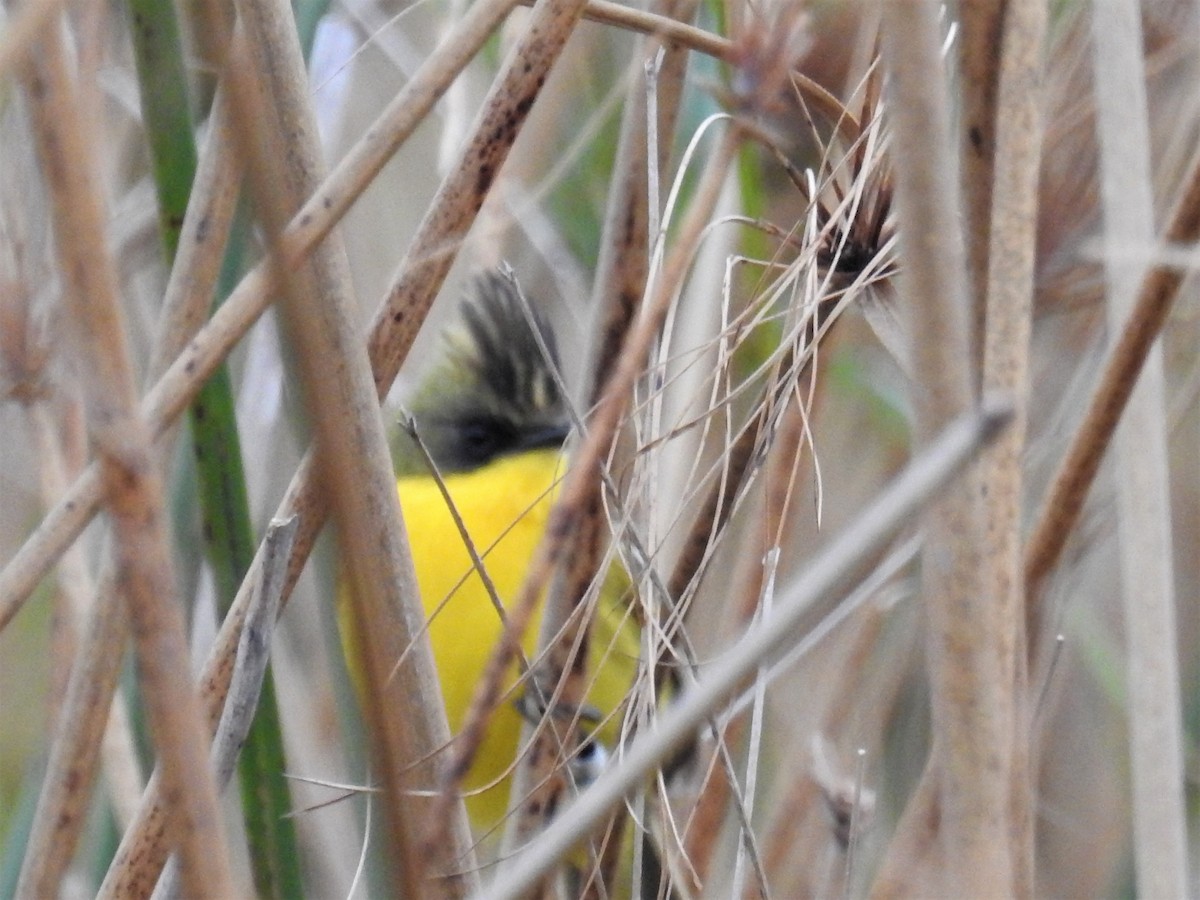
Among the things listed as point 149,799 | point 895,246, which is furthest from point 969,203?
point 149,799

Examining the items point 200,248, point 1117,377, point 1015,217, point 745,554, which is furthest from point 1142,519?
point 200,248

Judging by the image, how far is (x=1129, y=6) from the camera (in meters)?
Result: 0.78

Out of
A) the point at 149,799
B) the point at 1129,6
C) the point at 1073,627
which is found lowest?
the point at 1073,627

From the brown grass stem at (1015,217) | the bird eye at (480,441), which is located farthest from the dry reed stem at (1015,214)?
the bird eye at (480,441)

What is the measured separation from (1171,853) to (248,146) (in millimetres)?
611

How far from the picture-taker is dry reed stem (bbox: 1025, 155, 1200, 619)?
697 millimetres

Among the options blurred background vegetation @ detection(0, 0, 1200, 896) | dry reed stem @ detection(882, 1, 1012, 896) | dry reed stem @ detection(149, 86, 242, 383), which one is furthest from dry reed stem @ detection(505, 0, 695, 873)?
dry reed stem @ detection(882, 1, 1012, 896)

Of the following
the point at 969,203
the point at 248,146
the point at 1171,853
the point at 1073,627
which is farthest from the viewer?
the point at 1073,627

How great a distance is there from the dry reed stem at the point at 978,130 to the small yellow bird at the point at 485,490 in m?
0.57

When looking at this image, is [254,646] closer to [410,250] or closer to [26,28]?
[410,250]

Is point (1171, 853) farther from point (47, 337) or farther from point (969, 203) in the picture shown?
point (47, 337)

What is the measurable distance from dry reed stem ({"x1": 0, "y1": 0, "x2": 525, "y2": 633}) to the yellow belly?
2.11 feet

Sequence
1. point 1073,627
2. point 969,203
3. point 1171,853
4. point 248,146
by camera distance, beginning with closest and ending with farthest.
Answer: point 248,146
point 969,203
point 1171,853
point 1073,627

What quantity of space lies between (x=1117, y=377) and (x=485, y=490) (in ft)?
2.93
